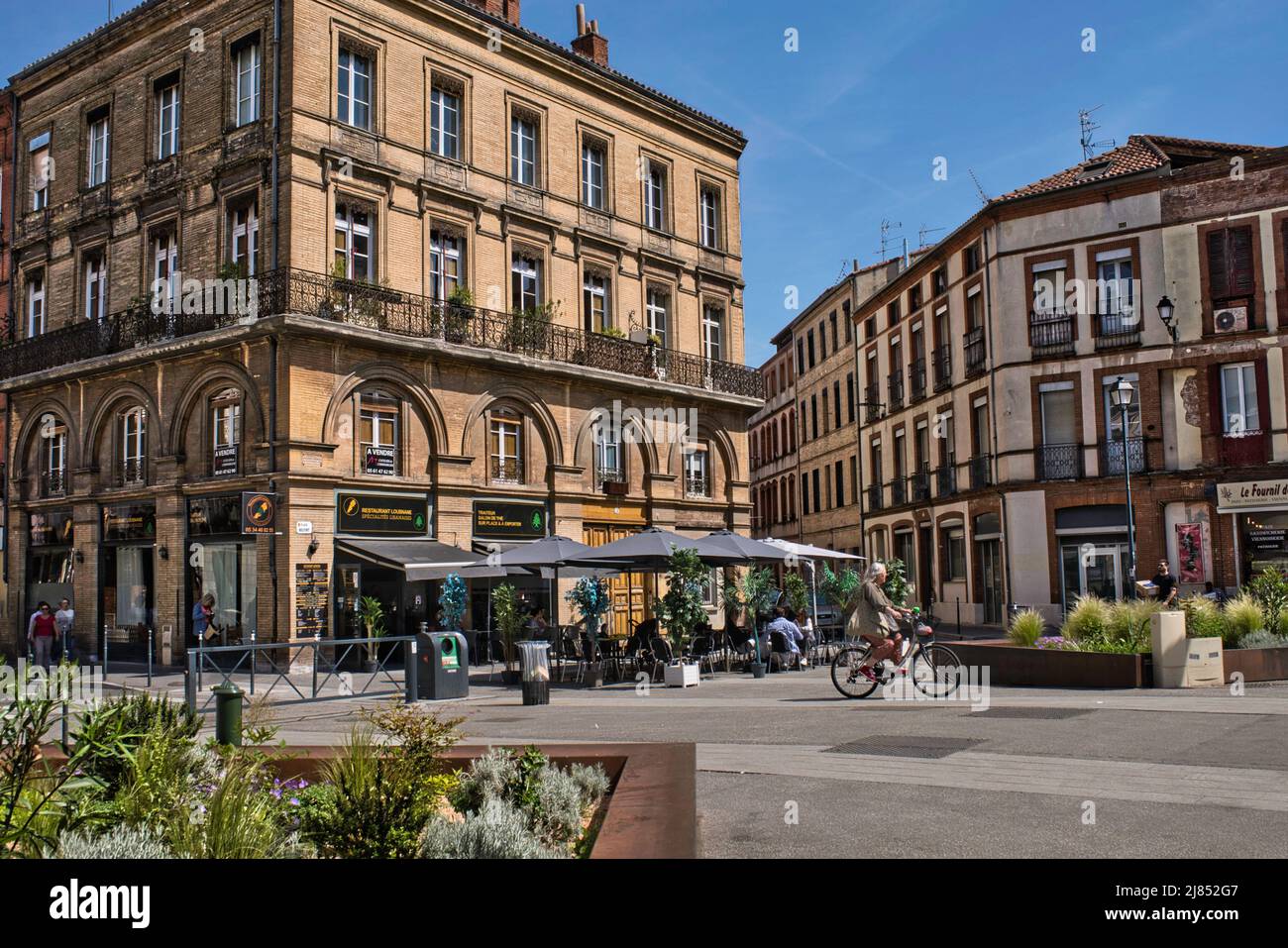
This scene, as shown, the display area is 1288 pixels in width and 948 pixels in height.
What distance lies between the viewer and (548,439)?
29.0 m

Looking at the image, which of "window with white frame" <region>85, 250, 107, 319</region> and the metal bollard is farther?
"window with white frame" <region>85, 250, 107, 319</region>

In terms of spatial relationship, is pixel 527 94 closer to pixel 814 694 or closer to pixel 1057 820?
pixel 814 694

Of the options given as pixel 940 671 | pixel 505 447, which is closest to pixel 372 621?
pixel 505 447

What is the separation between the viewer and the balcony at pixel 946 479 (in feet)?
128

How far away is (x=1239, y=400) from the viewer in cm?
3148

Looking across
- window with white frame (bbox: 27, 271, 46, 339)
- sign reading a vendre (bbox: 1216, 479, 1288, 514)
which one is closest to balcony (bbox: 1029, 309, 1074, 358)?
sign reading a vendre (bbox: 1216, 479, 1288, 514)

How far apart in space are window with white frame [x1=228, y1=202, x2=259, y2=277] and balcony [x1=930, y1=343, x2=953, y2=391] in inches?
923

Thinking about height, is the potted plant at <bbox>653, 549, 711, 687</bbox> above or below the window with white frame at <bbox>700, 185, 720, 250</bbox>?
below

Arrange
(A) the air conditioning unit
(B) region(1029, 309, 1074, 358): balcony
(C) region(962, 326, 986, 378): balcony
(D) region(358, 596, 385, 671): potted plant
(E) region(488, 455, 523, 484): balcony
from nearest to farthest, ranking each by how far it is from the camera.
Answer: (D) region(358, 596, 385, 671): potted plant < (E) region(488, 455, 523, 484): balcony < (A) the air conditioning unit < (B) region(1029, 309, 1074, 358): balcony < (C) region(962, 326, 986, 378): balcony

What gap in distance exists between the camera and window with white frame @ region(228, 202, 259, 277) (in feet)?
81.4

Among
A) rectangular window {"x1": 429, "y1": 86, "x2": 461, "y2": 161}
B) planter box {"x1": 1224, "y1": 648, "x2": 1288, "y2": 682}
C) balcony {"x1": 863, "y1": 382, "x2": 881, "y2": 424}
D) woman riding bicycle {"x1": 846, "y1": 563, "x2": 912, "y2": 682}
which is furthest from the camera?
balcony {"x1": 863, "y1": 382, "x2": 881, "y2": 424}

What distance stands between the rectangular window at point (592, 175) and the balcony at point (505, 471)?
7707mm

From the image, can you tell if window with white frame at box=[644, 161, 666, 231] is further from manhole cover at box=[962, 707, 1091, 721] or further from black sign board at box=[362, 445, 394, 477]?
manhole cover at box=[962, 707, 1091, 721]

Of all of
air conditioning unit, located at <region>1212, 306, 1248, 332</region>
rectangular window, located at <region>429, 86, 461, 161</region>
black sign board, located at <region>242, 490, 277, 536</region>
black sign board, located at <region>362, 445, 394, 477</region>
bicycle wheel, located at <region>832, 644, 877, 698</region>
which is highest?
rectangular window, located at <region>429, 86, 461, 161</region>
